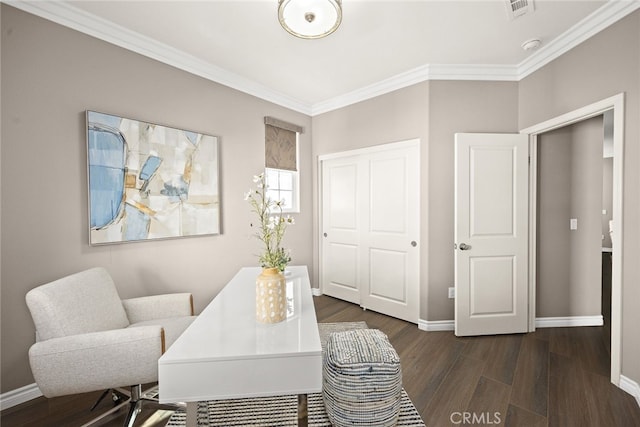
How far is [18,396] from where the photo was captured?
1.80 metres

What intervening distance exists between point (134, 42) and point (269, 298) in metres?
2.46

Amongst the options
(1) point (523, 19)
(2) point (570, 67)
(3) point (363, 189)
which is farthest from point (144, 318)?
(2) point (570, 67)

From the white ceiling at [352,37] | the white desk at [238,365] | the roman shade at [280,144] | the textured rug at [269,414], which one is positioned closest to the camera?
the white desk at [238,365]

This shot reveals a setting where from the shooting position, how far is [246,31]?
2.28 metres

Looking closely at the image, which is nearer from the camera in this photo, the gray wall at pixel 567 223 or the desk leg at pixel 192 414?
the desk leg at pixel 192 414

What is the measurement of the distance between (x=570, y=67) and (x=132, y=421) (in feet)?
13.2

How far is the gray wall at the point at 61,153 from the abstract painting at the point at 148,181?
3.4 inches

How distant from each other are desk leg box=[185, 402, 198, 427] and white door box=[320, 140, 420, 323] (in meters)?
2.50

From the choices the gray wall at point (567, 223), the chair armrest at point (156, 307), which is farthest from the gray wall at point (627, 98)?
the chair armrest at point (156, 307)

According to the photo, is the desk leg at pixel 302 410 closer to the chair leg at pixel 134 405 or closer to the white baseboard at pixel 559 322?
the chair leg at pixel 134 405

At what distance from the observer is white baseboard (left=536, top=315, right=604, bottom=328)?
9.55ft

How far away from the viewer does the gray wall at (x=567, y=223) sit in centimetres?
285

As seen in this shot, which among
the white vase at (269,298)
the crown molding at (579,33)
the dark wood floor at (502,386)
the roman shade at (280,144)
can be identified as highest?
the crown molding at (579,33)

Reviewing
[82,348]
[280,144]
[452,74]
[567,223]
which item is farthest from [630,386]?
[280,144]
